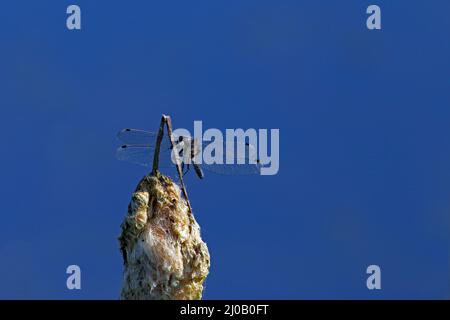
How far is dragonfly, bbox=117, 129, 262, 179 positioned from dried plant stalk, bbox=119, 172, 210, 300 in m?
0.56

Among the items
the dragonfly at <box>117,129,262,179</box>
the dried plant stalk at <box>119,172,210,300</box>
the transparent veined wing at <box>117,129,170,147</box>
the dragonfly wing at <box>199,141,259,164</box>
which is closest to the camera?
the dried plant stalk at <box>119,172,210,300</box>

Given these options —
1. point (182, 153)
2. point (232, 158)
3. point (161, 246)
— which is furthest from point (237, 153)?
point (161, 246)

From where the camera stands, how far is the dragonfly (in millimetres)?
9453

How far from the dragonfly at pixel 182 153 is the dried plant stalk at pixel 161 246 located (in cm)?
56

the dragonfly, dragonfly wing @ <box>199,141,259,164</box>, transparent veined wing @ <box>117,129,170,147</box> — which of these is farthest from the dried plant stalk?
dragonfly wing @ <box>199,141,259,164</box>

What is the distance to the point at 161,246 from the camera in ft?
26.8

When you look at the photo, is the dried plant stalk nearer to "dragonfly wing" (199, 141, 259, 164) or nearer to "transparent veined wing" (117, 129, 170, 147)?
"transparent veined wing" (117, 129, 170, 147)

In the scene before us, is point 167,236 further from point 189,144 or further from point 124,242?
point 189,144

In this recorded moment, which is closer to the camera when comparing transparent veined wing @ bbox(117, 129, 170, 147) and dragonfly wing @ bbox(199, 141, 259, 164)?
transparent veined wing @ bbox(117, 129, 170, 147)

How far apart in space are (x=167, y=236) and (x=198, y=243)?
0.33 meters

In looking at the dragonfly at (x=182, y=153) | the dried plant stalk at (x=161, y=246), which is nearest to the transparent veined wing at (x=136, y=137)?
the dragonfly at (x=182, y=153)

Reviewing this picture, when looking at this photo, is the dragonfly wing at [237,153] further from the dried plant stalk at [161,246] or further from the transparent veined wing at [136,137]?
the dried plant stalk at [161,246]

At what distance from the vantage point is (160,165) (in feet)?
30.1
